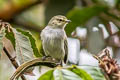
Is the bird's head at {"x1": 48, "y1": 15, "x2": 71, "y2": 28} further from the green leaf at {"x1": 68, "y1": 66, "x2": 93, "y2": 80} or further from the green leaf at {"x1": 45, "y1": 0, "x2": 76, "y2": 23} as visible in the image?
the green leaf at {"x1": 68, "y1": 66, "x2": 93, "y2": 80}

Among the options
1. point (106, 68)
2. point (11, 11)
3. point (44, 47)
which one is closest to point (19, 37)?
point (106, 68)

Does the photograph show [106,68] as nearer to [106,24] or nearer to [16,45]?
[16,45]

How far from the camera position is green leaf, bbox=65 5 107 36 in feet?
12.7

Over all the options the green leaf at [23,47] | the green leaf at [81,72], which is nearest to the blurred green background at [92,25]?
the green leaf at [23,47]

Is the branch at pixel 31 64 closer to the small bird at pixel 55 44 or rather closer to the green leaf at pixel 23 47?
the green leaf at pixel 23 47

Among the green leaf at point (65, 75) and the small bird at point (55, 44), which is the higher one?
the green leaf at point (65, 75)

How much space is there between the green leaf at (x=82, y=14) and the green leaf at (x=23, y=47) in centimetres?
183

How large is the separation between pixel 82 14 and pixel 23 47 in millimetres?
2025

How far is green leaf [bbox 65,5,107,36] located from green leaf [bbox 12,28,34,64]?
6.01ft

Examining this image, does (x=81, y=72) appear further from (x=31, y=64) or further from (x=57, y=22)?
(x=57, y=22)

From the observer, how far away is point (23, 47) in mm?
1998

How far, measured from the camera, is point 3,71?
4098 mm

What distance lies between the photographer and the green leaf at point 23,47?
1.96 meters

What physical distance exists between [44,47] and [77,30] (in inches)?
25.1
